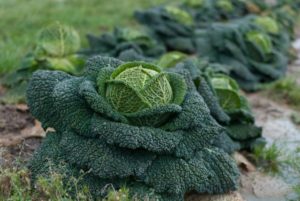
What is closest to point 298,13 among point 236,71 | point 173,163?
point 236,71

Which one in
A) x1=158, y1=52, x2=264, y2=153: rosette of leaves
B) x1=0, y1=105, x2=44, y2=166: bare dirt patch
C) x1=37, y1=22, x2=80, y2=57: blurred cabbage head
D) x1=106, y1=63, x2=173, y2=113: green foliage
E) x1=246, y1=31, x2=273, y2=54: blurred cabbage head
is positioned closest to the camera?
x1=106, y1=63, x2=173, y2=113: green foliage

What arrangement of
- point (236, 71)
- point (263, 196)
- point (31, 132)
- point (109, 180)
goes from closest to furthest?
point (109, 180)
point (263, 196)
point (31, 132)
point (236, 71)

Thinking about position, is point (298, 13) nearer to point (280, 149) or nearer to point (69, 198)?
point (280, 149)

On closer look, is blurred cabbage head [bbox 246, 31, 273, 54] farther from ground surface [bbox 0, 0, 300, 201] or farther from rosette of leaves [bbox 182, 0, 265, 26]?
rosette of leaves [bbox 182, 0, 265, 26]

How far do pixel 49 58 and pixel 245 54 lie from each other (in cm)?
294

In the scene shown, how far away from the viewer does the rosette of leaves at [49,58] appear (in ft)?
17.4

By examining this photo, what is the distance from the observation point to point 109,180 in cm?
347

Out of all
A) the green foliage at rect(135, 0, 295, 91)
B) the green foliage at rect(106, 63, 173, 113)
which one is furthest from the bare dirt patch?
the green foliage at rect(135, 0, 295, 91)

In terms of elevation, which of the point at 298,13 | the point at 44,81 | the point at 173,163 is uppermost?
the point at 44,81

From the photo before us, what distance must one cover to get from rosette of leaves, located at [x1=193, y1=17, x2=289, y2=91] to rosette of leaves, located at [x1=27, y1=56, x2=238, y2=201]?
3179 mm

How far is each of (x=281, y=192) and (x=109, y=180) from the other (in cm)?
163

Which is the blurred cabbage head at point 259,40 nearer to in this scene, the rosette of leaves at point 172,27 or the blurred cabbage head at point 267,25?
the rosette of leaves at point 172,27

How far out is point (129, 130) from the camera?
3352mm

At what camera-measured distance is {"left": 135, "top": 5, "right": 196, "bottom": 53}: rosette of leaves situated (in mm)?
7898
